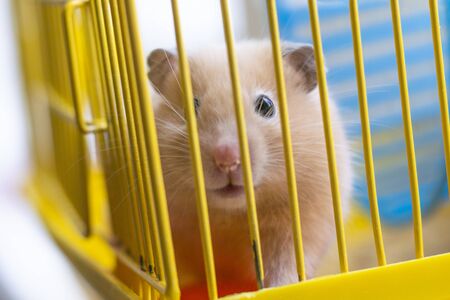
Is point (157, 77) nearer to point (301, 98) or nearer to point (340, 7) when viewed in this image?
point (301, 98)

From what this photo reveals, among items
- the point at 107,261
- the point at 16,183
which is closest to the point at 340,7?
the point at 107,261

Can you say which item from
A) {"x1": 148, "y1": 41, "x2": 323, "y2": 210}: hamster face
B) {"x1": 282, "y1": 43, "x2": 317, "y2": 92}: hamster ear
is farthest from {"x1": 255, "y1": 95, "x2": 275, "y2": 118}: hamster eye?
{"x1": 282, "y1": 43, "x2": 317, "y2": 92}: hamster ear

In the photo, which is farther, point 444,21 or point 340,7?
point 444,21

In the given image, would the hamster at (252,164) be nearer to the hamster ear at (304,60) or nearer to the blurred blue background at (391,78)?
the hamster ear at (304,60)

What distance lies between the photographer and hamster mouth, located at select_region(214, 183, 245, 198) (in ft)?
3.65

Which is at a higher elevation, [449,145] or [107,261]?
[449,145]

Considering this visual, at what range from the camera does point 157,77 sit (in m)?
1.34

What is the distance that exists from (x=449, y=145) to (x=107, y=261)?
1097 mm

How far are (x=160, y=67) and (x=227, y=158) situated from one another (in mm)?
375

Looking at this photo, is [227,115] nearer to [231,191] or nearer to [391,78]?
[231,191]

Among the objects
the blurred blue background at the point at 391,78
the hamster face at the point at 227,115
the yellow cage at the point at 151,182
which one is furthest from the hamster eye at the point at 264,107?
the blurred blue background at the point at 391,78

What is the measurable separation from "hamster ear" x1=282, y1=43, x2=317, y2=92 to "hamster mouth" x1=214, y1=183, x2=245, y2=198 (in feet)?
1.10

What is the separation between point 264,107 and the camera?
48.0 inches

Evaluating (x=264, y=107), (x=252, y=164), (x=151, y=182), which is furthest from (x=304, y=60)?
(x=151, y=182)
